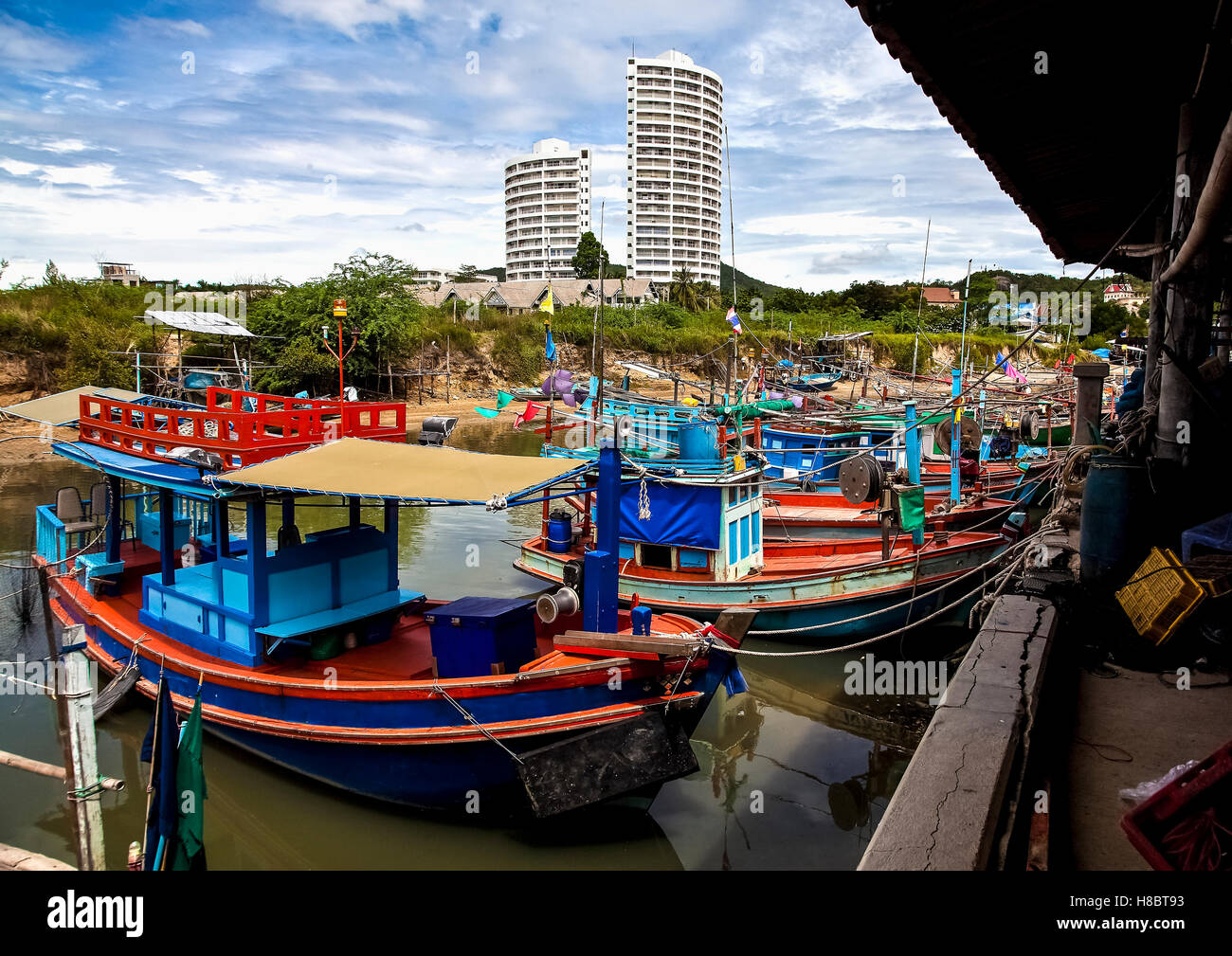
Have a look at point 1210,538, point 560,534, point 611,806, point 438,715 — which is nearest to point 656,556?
point 560,534

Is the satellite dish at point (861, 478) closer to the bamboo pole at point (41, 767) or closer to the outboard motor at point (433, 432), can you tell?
the outboard motor at point (433, 432)

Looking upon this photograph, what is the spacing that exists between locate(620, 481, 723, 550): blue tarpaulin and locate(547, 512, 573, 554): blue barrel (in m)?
1.91

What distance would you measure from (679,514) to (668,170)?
314ft

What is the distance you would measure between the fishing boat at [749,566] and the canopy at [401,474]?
4112 millimetres

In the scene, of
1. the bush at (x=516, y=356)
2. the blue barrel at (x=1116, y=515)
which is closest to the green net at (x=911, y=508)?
the blue barrel at (x=1116, y=515)

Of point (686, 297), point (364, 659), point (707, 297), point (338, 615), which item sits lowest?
point (364, 659)

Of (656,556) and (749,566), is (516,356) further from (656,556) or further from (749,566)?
(749,566)

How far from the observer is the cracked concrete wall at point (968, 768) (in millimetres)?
3332

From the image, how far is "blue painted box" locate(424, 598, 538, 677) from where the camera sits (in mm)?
7520

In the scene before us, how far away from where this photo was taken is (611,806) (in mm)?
7578

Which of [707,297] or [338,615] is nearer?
[338,615]

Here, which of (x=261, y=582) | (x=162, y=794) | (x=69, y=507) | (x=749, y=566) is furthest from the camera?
(x=749, y=566)

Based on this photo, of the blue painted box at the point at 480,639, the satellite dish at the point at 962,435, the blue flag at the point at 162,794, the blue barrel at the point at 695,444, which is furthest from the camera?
the satellite dish at the point at 962,435
